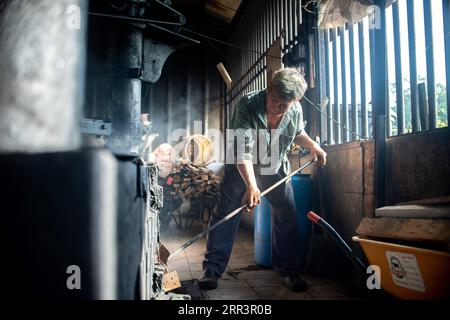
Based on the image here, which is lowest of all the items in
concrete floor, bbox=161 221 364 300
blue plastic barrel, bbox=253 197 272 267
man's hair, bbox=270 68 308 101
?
concrete floor, bbox=161 221 364 300

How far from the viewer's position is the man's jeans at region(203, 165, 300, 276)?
3430mm

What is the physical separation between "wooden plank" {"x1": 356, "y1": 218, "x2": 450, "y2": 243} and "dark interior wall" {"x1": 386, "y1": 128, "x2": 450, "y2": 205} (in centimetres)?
61

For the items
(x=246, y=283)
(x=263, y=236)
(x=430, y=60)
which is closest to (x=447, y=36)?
(x=430, y=60)

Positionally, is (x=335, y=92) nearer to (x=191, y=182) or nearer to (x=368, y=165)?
(x=368, y=165)

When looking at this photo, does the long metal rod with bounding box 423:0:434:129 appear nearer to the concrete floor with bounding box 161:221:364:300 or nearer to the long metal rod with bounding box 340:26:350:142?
the long metal rod with bounding box 340:26:350:142

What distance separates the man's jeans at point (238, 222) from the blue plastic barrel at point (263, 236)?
1.27ft

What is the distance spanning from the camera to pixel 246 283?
11.3ft

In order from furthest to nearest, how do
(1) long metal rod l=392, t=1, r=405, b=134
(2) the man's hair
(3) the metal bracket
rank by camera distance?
(1) long metal rod l=392, t=1, r=405, b=134, (2) the man's hair, (3) the metal bracket

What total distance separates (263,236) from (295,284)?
872mm

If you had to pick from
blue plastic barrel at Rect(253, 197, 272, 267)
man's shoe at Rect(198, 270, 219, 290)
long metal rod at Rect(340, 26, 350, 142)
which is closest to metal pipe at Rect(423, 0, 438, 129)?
long metal rod at Rect(340, 26, 350, 142)

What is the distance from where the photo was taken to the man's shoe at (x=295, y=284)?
10.5 ft

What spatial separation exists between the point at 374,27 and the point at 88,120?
2.98 meters
